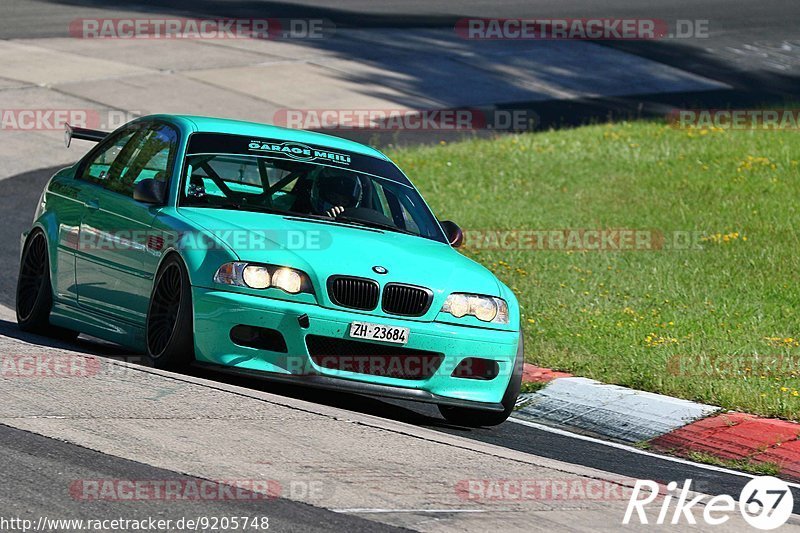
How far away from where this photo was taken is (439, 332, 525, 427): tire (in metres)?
8.43

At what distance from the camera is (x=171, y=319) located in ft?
Answer: 26.5

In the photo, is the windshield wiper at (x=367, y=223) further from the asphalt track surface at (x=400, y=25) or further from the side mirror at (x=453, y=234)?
the asphalt track surface at (x=400, y=25)

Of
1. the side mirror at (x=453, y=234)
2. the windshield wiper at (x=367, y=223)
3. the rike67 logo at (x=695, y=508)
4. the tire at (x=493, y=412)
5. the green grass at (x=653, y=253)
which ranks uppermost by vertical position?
the windshield wiper at (x=367, y=223)

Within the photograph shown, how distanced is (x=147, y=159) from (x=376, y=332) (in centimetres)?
236

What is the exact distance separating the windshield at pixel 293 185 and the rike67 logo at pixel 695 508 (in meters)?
2.84

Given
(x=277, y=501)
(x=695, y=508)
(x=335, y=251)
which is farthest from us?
(x=335, y=251)

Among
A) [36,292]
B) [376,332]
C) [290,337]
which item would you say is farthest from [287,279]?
[36,292]

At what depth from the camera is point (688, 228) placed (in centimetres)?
1542

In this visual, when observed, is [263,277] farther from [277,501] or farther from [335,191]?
[277,501]

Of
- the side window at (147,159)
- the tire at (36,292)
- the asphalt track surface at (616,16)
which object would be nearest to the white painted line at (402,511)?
the side window at (147,159)

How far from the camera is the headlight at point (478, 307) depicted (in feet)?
26.6

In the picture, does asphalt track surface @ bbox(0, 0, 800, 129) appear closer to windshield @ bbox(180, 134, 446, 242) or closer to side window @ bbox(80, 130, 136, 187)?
side window @ bbox(80, 130, 136, 187)

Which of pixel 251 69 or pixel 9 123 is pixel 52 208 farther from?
pixel 251 69

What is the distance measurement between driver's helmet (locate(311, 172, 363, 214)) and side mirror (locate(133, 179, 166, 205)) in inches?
36.7
